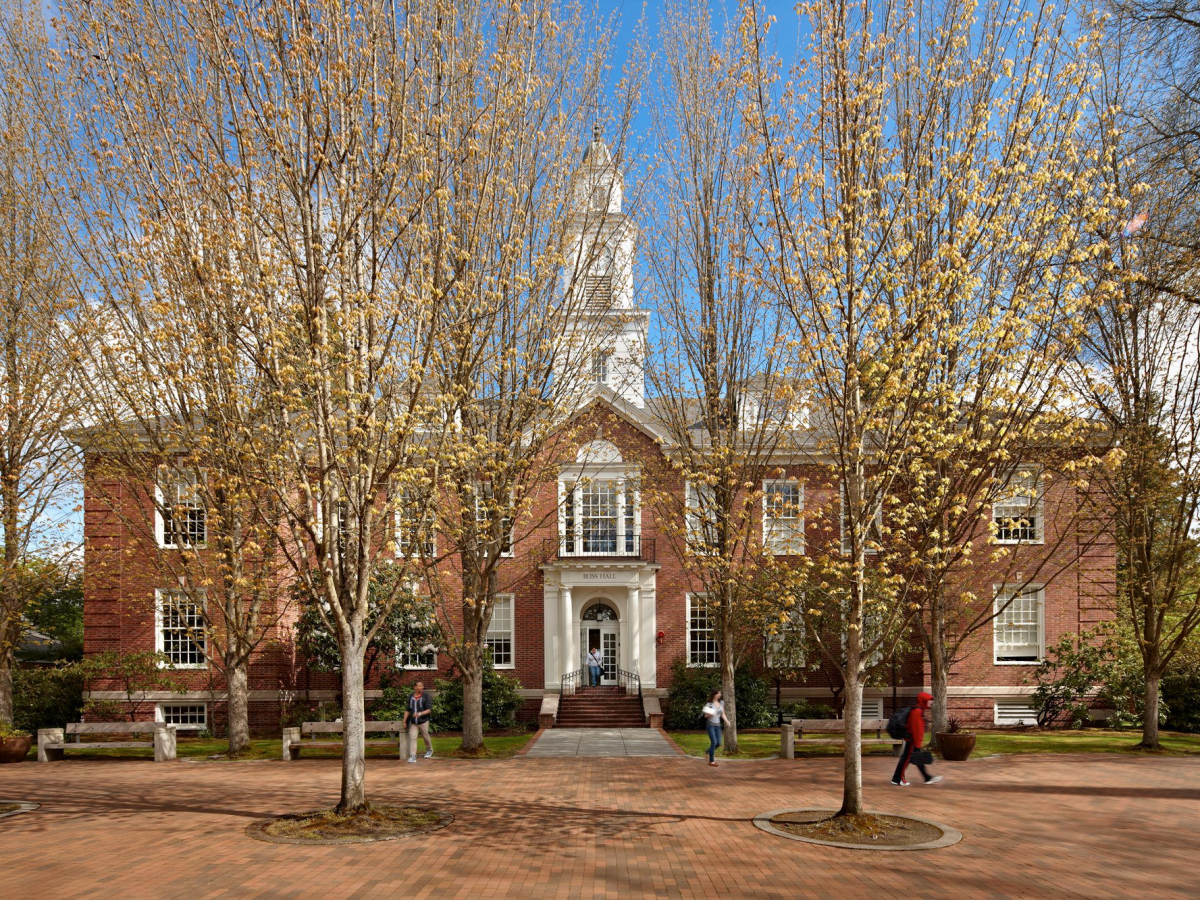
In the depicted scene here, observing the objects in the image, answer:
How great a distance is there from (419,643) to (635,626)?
658 cm

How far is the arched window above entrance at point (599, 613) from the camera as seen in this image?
29438 mm

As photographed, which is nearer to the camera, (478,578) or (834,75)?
(834,75)

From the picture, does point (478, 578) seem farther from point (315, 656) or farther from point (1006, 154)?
point (1006, 154)

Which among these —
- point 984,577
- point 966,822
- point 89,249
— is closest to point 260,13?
point 89,249

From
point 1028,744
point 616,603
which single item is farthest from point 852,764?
point 616,603

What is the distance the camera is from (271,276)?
36.1ft

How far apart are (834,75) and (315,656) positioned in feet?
67.3

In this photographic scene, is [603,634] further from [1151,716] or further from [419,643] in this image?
[1151,716]

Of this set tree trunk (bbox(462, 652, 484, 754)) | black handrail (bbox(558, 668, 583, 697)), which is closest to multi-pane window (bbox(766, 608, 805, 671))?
black handrail (bbox(558, 668, 583, 697))

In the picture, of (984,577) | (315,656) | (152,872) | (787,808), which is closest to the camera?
(152,872)

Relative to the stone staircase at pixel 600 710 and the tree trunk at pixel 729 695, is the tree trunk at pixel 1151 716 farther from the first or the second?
the stone staircase at pixel 600 710

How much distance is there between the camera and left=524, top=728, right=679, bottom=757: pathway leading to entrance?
19.8 m

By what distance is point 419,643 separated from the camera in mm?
25859

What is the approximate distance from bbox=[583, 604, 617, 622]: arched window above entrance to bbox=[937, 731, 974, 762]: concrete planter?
1318cm
